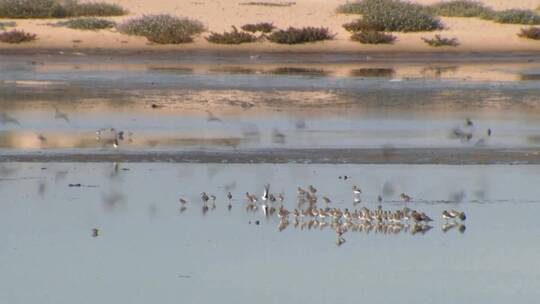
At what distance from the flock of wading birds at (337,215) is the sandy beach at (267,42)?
750 inches

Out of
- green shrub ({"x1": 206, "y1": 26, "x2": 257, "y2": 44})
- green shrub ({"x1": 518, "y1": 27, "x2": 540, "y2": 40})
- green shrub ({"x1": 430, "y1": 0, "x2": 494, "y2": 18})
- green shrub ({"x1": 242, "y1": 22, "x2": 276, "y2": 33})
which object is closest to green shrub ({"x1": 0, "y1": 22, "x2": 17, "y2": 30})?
green shrub ({"x1": 206, "y1": 26, "x2": 257, "y2": 44})

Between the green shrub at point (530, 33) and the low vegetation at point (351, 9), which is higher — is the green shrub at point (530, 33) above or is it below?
below

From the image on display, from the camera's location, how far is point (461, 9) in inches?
1560

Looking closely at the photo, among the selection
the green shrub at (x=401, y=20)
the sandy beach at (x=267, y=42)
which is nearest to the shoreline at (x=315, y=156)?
the sandy beach at (x=267, y=42)

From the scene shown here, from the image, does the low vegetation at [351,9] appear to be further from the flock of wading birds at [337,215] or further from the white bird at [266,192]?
the flock of wading birds at [337,215]

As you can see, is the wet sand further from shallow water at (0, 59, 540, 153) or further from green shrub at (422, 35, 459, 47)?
green shrub at (422, 35, 459, 47)

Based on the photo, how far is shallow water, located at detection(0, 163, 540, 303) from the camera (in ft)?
33.7

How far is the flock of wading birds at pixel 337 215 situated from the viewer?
41.2ft

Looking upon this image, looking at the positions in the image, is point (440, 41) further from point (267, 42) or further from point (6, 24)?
point (6, 24)

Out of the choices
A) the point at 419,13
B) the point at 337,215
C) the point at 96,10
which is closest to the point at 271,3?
the point at 96,10

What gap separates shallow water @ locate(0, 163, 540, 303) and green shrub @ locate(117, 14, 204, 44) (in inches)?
692

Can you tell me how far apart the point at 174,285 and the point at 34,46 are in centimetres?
2307

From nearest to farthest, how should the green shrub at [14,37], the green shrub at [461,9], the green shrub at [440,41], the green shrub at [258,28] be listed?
1. the green shrub at [14,37]
2. the green shrub at [440,41]
3. the green shrub at [258,28]
4. the green shrub at [461,9]

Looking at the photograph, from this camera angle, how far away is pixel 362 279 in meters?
10.6
